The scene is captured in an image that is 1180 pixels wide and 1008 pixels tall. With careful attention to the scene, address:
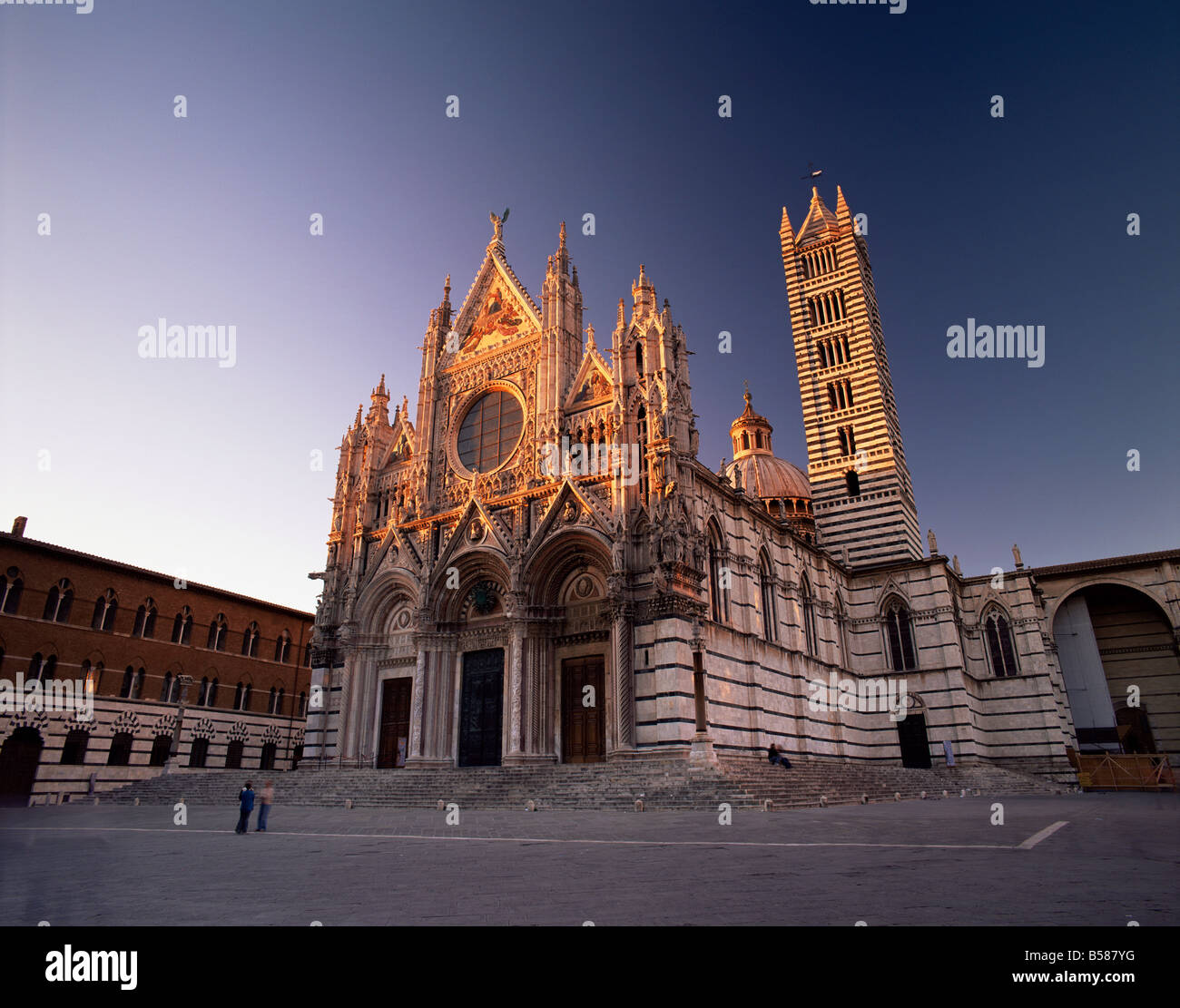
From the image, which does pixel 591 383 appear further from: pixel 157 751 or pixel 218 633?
pixel 157 751

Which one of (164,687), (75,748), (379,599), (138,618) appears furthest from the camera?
(164,687)

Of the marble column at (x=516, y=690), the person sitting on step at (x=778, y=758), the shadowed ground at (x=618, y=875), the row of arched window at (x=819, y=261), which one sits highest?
the row of arched window at (x=819, y=261)

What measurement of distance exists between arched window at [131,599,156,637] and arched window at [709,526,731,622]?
2705cm

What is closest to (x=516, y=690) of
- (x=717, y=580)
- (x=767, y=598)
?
(x=717, y=580)

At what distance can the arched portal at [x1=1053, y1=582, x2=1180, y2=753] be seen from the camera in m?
38.8

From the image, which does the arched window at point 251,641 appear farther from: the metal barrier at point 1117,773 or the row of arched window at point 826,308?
the metal barrier at point 1117,773

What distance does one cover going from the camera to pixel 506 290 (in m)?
32.9

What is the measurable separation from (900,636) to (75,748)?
126 ft

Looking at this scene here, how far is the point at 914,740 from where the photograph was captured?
34500mm

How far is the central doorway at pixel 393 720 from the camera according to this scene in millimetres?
28547

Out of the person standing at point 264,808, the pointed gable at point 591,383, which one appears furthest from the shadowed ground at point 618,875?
the pointed gable at point 591,383

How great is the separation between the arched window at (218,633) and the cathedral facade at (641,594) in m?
10.2
